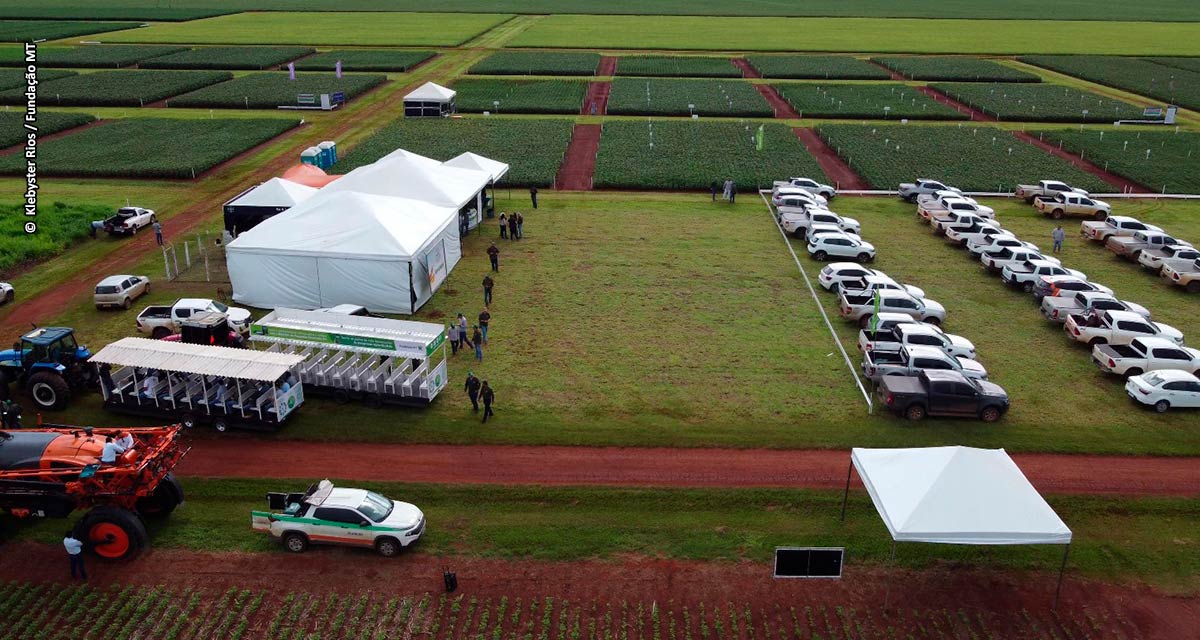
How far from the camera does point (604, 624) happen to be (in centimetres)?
1720

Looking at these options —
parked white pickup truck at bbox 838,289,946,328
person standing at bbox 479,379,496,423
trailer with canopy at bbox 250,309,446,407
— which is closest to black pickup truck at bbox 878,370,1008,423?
parked white pickup truck at bbox 838,289,946,328

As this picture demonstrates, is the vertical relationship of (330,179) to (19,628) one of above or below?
above

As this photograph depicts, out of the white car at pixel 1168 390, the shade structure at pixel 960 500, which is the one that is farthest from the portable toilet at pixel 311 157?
the white car at pixel 1168 390

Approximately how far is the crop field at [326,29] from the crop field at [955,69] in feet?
217

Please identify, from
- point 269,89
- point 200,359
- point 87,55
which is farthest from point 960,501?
point 87,55

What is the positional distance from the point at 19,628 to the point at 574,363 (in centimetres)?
1688

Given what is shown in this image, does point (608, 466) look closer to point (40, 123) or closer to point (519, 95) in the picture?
point (40, 123)

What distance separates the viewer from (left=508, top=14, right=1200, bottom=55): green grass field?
12900 cm

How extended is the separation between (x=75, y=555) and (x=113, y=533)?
2.72 feet

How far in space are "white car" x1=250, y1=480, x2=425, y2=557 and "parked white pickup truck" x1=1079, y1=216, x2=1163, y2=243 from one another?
39.9m

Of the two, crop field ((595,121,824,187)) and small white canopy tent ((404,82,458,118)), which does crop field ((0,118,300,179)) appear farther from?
crop field ((595,121,824,187))

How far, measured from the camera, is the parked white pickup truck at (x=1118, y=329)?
29.7m

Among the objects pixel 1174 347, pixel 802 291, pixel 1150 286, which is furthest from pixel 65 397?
pixel 1150 286

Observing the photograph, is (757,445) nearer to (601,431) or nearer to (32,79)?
(601,431)
